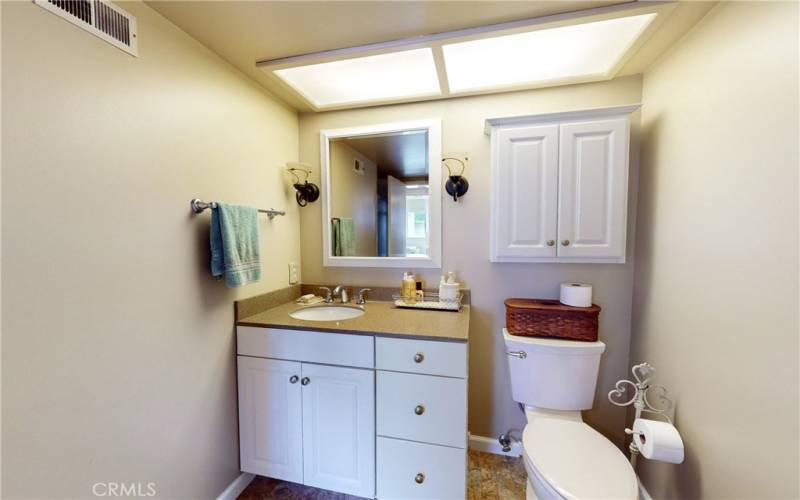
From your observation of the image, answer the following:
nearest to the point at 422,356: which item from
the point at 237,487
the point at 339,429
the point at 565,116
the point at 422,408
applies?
the point at 422,408

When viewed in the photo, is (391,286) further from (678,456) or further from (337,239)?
(678,456)

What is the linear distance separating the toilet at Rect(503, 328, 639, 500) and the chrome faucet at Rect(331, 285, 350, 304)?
0.97 m

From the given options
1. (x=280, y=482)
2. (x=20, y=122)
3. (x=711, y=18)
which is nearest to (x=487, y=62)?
(x=711, y=18)

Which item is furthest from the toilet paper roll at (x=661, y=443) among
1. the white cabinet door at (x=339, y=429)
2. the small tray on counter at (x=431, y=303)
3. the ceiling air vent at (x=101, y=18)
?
the ceiling air vent at (x=101, y=18)

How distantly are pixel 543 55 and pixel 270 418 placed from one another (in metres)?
2.19

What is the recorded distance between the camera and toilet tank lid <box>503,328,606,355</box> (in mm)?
1401

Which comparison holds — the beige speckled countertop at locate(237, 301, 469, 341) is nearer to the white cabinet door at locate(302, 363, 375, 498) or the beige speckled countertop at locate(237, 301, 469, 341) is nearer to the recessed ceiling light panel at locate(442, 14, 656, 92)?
the white cabinet door at locate(302, 363, 375, 498)

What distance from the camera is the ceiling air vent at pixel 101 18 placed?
82 centimetres

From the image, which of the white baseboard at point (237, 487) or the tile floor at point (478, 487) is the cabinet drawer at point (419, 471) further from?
the white baseboard at point (237, 487)

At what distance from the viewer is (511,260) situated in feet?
5.06

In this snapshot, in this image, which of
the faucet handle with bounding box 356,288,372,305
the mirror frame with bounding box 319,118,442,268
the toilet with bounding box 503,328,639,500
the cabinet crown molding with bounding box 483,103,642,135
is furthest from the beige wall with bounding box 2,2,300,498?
the toilet with bounding box 503,328,639,500

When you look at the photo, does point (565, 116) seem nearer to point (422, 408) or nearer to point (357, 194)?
point (357, 194)

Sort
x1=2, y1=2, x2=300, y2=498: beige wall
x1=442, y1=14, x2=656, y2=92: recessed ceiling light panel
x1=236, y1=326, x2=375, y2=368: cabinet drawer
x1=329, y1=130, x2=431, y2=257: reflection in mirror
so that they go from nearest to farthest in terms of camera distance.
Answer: x1=2, y1=2, x2=300, y2=498: beige wall, x1=442, y1=14, x2=656, y2=92: recessed ceiling light panel, x1=236, y1=326, x2=375, y2=368: cabinet drawer, x1=329, y1=130, x2=431, y2=257: reflection in mirror

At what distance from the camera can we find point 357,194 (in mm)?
1884
